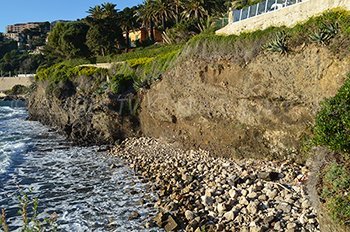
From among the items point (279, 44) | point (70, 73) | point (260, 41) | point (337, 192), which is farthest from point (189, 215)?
point (70, 73)

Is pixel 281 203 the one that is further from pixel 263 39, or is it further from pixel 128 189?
pixel 263 39

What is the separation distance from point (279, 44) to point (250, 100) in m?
3.48

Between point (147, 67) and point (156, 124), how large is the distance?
6.00 m

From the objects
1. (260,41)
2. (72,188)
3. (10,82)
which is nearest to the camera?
(72,188)

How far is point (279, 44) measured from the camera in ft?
60.2

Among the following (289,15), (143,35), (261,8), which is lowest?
(289,15)

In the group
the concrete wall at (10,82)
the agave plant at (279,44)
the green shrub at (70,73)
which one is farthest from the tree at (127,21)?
the concrete wall at (10,82)

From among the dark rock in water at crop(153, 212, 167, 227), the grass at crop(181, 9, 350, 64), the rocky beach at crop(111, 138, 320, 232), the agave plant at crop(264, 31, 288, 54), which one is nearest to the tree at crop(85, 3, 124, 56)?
the grass at crop(181, 9, 350, 64)

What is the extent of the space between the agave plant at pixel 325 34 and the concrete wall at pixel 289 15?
1.28m

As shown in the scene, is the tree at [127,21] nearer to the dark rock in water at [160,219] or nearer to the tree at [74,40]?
the tree at [74,40]

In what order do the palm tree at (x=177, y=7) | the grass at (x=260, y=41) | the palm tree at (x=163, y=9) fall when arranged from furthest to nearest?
the palm tree at (x=163, y=9) < the palm tree at (x=177, y=7) < the grass at (x=260, y=41)

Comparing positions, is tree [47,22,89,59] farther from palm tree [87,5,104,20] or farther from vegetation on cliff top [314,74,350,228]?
vegetation on cliff top [314,74,350,228]

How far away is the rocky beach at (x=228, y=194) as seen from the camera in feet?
42.1

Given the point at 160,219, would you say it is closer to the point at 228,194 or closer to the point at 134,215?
the point at 134,215
